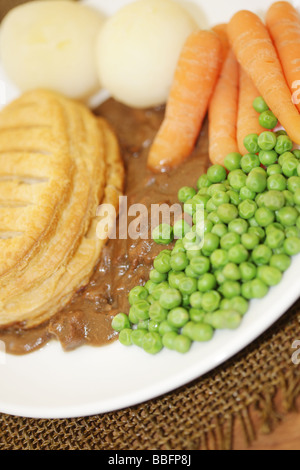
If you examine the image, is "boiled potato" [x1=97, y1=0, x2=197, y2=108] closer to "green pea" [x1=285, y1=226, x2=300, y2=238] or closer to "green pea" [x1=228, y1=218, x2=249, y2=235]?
"green pea" [x1=228, y1=218, x2=249, y2=235]

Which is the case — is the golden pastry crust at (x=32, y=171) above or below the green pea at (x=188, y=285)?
above

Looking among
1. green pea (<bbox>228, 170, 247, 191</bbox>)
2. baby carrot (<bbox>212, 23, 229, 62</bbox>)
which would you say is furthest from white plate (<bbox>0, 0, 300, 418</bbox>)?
baby carrot (<bbox>212, 23, 229, 62</bbox>)

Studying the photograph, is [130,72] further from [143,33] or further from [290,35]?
[290,35]

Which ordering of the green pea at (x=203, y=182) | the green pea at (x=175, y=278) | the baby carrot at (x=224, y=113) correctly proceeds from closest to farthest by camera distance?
1. the green pea at (x=175, y=278)
2. the green pea at (x=203, y=182)
3. the baby carrot at (x=224, y=113)

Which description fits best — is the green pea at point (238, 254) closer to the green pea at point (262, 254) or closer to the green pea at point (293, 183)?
the green pea at point (262, 254)

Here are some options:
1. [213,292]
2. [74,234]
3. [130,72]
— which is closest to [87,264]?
[74,234]

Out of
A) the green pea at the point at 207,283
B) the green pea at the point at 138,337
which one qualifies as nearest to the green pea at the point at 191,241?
the green pea at the point at 207,283

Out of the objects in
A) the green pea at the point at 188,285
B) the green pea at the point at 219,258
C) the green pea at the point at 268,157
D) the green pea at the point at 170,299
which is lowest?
the green pea at the point at 170,299
